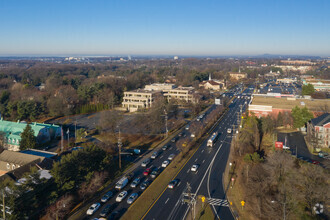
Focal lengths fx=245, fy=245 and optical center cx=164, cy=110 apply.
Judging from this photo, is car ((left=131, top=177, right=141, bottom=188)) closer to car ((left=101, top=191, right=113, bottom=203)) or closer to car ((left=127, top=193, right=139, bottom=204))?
car ((left=127, top=193, right=139, bottom=204))

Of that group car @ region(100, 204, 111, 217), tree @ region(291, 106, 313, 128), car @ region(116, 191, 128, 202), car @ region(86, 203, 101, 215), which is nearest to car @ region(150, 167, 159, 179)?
car @ region(116, 191, 128, 202)

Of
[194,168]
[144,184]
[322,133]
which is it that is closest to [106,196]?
[144,184]

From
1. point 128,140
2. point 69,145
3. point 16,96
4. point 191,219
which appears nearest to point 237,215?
point 191,219

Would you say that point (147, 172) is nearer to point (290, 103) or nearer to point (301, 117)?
point (301, 117)

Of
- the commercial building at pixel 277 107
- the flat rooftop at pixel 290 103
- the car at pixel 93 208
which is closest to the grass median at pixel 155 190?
the car at pixel 93 208

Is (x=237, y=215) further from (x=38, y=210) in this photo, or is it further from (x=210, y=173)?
(x=38, y=210)
